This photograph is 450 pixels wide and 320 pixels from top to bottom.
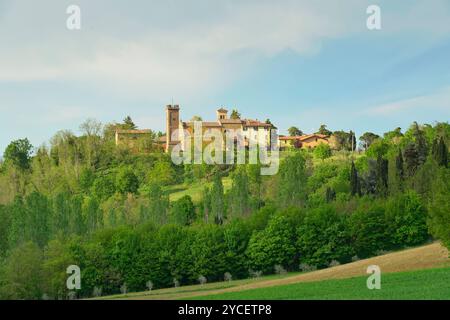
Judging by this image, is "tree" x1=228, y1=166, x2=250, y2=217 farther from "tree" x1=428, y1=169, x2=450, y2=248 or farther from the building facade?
the building facade

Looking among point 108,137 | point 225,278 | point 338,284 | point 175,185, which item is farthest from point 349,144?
point 338,284

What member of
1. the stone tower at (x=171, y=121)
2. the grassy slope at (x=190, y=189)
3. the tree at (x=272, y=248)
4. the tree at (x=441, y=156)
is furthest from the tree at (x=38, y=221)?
the stone tower at (x=171, y=121)

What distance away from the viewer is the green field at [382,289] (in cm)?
2348

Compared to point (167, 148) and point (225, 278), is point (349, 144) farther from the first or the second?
point (225, 278)

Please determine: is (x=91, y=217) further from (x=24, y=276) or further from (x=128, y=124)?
(x=128, y=124)

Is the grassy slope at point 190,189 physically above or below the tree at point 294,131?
below

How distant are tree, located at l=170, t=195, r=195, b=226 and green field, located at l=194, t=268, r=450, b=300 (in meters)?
34.5

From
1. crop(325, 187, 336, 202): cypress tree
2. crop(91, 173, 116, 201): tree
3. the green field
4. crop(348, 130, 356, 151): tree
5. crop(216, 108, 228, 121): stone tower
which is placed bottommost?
the green field

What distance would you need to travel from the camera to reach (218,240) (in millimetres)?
57438

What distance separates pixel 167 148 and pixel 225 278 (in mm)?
60186

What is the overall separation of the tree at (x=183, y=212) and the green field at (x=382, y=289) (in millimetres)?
34454

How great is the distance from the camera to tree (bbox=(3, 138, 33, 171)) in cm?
10956

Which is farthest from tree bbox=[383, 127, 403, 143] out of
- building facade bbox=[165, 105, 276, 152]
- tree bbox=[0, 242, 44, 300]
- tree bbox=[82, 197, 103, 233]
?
tree bbox=[0, 242, 44, 300]

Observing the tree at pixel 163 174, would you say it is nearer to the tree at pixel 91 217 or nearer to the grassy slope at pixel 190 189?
the grassy slope at pixel 190 189
